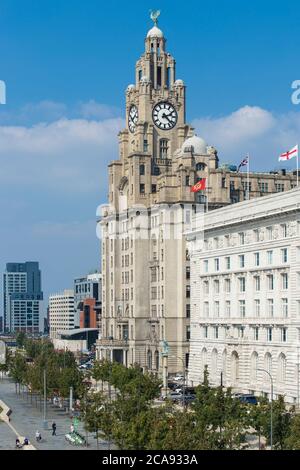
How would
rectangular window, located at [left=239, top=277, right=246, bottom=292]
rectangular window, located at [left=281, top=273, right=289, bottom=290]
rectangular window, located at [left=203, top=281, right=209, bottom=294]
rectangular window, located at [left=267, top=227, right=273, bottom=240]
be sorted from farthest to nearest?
rectangular window, located at [left=203, top=281, right=209, bottom=294]
rectangular window, located at [left=239, top=277, right=246, bottom=292]
rectangular window, located at [left=267, top=227, right=273, bottom=240]
rectangular window, located at [left=281, top=273, right=289, bottom=290]

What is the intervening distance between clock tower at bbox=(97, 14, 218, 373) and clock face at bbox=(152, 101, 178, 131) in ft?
0.58

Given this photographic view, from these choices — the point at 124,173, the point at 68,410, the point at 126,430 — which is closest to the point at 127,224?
the point at 124,173

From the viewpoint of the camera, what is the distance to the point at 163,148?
165500 mm

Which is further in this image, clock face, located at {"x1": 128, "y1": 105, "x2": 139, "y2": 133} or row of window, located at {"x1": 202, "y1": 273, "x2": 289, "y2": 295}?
clock face, located at {"x1": 128, "y1": 105, "x2": 139, "y2": 133}

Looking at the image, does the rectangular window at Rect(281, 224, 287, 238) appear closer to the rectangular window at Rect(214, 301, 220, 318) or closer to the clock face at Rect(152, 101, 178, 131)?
the rectangular window at Rect(214, 301, 220, 318)

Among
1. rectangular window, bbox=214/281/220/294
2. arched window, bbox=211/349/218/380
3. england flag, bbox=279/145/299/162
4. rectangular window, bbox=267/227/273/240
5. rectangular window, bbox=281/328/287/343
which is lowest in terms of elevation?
arched window, bbox=211/349/218/380

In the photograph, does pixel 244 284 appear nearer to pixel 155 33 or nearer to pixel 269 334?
pixel 269 334

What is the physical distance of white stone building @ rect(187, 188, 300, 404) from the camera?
102 meters

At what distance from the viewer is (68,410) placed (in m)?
112

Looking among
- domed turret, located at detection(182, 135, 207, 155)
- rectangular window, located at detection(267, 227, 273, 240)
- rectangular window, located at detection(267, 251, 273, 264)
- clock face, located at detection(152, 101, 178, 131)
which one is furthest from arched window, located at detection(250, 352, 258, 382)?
clock face, located at detection(152, 101, 178, 131)

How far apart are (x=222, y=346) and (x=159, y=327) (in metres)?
34.2

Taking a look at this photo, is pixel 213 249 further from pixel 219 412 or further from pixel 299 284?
pixel 219 412

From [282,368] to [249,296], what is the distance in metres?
10.8

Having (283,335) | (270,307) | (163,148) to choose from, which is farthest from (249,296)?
(163,148)
